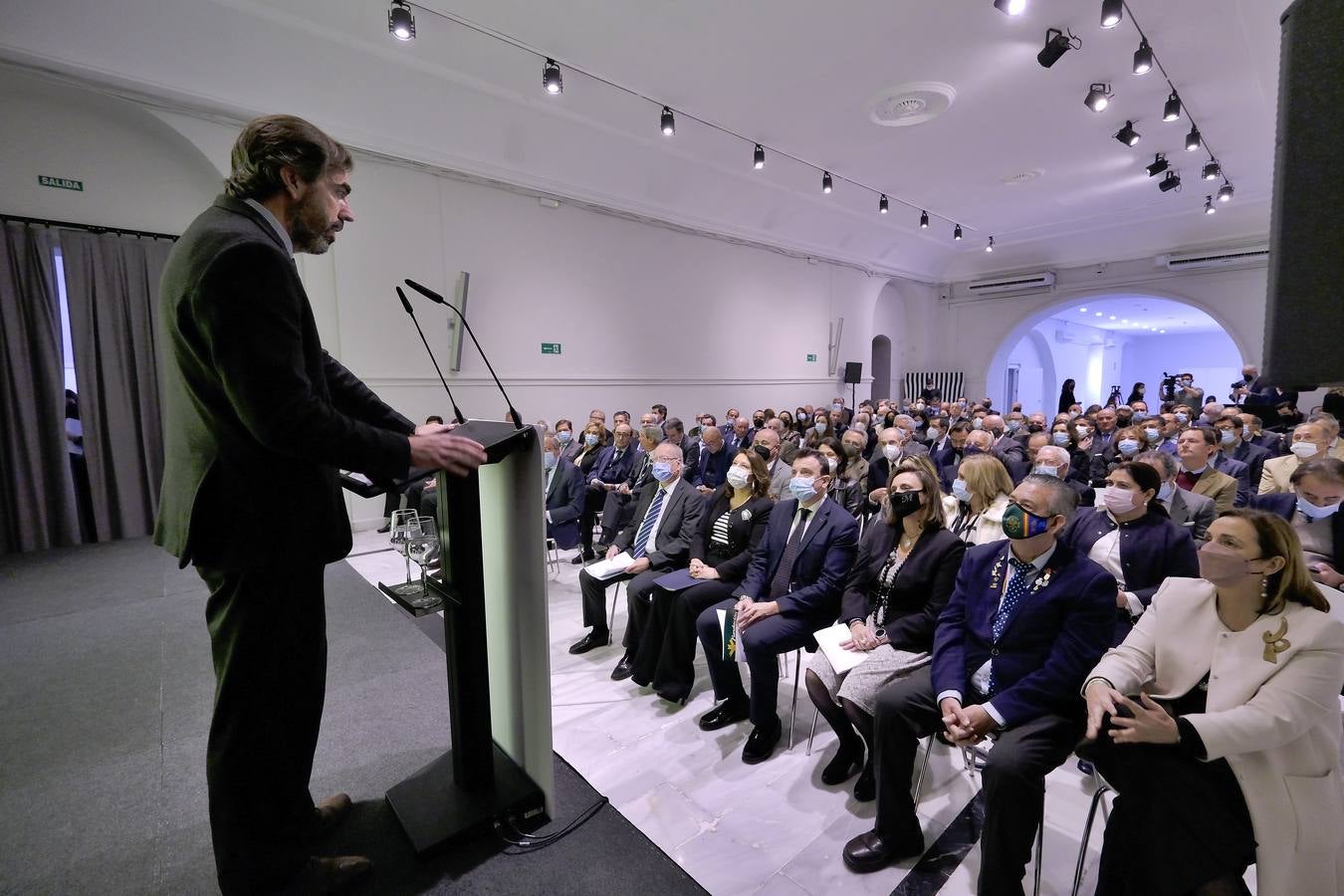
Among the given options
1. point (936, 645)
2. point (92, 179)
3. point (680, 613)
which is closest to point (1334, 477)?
point (936, 645)

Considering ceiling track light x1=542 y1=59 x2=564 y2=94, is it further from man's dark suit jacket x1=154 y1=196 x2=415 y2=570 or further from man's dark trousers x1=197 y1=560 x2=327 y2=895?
man's dark trousers x1=197 y1=560 x2=327 y2=895

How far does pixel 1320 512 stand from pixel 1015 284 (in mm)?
13425

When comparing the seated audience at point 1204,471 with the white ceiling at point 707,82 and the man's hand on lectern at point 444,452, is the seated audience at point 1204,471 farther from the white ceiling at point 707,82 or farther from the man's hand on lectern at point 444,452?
the man's hand on lectern at point 444,452

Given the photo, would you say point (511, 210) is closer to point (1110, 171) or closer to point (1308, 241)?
point (1308, 241)

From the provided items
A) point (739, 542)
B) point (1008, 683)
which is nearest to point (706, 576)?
point (739, 542)

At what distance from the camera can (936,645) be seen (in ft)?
7.02

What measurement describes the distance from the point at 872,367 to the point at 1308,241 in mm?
15749

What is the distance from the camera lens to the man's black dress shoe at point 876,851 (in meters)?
1.89

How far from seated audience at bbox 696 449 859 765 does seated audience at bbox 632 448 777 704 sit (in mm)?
134

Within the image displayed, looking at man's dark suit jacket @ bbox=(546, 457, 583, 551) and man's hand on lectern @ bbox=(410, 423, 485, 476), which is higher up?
man's hand on lectern @ bbox=(410, 423, 485, 476)

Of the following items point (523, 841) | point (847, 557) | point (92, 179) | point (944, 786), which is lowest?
point (944, 786)

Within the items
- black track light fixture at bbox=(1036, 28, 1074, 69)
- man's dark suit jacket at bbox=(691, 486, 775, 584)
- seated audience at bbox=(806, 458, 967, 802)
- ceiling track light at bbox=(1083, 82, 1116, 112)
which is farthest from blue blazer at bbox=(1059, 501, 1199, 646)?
ceiling track light at bbox=(1083, 82, 1116, 112)

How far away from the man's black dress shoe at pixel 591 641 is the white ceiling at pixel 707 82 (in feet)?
16.8

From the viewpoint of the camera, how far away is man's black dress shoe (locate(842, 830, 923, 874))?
189 cm
